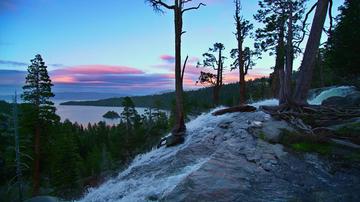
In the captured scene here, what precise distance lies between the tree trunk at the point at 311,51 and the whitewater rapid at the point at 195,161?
6.11 feet

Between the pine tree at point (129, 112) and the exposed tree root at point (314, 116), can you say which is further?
the pine tree at point (129, 112)

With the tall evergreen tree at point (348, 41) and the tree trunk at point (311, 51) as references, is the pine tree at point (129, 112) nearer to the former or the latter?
the tall evergreen tree at point (348, 41)

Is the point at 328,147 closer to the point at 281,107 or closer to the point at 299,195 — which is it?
the point at 299,195

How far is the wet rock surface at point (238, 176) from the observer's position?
720 cm

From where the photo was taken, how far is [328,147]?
9.23 m

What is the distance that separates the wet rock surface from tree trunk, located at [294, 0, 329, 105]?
2578 mm

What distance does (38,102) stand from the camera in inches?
1212

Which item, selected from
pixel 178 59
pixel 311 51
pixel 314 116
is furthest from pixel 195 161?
pixel 311 51

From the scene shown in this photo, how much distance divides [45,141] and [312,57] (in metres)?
27.0

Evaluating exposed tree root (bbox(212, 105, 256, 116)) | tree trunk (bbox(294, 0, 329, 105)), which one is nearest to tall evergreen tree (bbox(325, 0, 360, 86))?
tree trunk (bbox(294, 0, 329, 105))

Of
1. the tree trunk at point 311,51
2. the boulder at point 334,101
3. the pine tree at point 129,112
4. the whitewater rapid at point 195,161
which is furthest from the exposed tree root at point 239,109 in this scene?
the pine tree at point 129,112

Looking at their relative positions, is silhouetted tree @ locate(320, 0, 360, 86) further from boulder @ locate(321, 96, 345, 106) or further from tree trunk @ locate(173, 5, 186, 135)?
tree trunk @ locate(173, 5, 186, 135)

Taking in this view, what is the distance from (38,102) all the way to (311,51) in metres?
25.1

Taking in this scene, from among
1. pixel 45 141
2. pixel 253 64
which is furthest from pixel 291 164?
pixel 45 141
